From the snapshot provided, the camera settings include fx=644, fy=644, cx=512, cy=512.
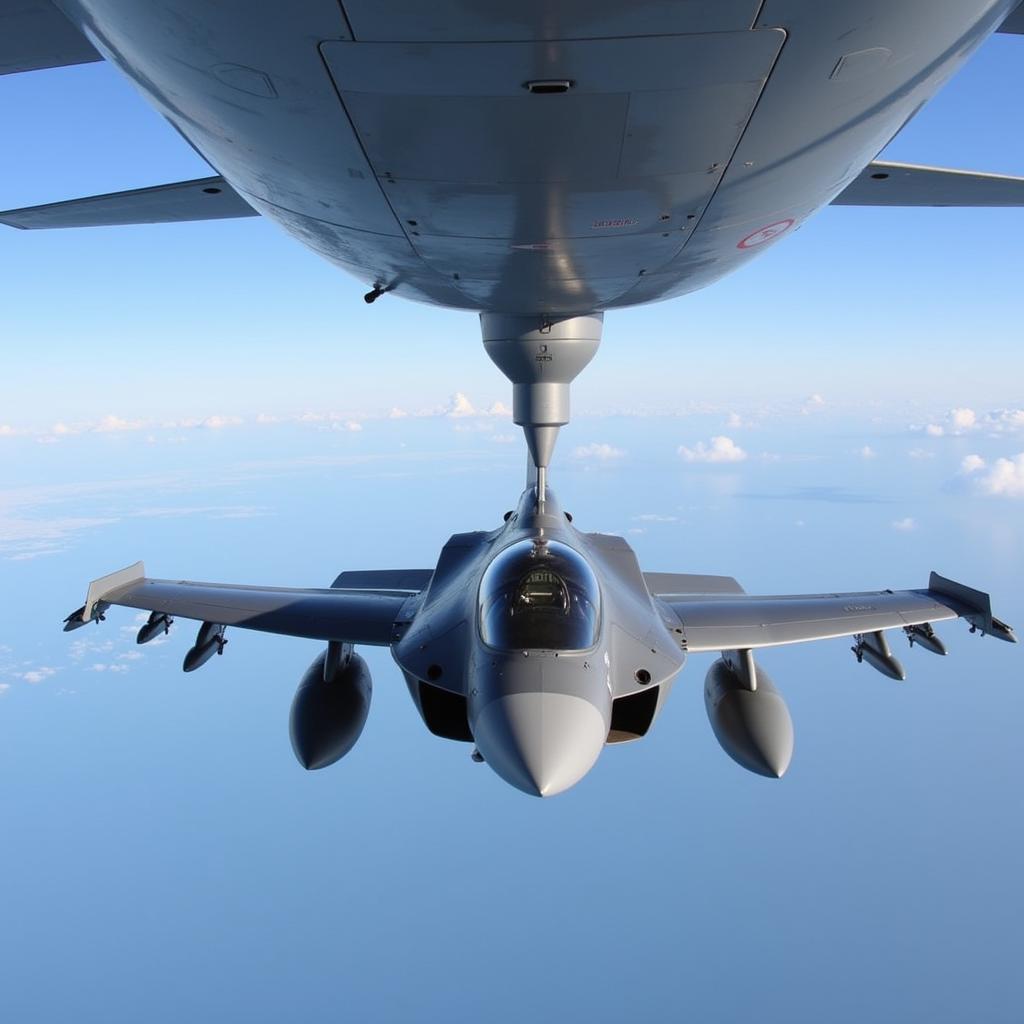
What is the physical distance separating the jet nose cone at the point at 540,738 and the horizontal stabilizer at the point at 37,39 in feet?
17.1

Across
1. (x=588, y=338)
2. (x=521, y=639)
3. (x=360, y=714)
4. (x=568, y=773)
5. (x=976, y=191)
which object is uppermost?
(x=976, y=191)

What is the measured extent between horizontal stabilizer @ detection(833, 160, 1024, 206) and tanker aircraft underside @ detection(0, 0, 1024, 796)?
33mm

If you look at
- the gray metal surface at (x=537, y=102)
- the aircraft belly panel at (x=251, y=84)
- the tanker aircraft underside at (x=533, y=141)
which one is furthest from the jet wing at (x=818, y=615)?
the aircraft belly panel at (x=251, y=84)

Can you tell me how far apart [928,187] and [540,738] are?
576 cm

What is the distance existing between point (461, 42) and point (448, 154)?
1.83ft

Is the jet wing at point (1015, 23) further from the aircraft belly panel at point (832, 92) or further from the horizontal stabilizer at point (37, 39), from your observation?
the horizontal stabilizer at point (37, 39)

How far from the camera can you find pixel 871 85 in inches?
85.9

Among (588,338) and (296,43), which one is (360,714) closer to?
(588,338)

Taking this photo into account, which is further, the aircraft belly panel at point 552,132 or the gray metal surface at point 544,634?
the gray metal surface at point 544,634

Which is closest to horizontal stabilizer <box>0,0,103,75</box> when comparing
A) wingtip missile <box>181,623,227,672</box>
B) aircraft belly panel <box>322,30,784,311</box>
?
aircraft belly panel <box>322,30,784,311</box>

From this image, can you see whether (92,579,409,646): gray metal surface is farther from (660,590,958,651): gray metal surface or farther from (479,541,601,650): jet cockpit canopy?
(660,590,958,651): gray metal surface

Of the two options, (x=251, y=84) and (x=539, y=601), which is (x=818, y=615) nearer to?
(x=539, y=601)

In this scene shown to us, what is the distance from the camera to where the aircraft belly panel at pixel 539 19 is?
66.3 inches

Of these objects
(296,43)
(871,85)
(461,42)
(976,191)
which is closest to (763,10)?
(871,85)
